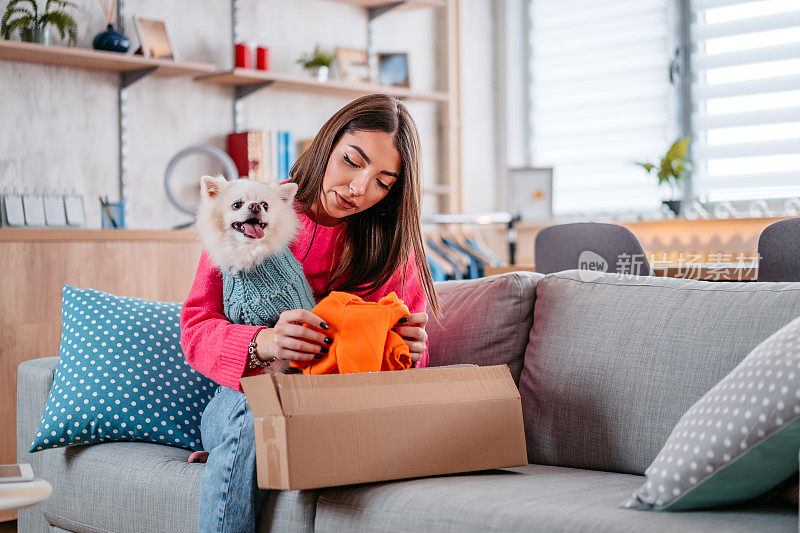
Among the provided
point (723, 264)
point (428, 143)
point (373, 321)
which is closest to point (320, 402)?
point (373, 321)

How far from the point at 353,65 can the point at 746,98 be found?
1950mm

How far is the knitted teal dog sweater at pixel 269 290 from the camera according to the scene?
5.16 feet

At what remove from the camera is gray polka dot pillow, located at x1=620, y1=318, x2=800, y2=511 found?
1.15 m

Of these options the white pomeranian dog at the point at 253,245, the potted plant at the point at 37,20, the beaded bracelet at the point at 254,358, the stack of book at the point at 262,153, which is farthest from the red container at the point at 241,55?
the beaded bracelet at the point at 254,358

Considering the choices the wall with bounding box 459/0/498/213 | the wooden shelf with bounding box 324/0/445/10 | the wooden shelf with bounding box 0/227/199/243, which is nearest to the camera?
the wooden shelf with bounding box 0/227/199/243

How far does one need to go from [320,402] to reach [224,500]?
0.97ft

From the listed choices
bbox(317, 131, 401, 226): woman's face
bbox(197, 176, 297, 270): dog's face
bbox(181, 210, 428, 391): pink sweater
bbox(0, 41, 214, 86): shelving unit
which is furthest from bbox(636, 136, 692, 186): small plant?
bbox(197, 176, 297, 270): dog's face

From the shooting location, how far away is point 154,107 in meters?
3.80

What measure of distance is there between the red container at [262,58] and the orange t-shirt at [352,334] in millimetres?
2682

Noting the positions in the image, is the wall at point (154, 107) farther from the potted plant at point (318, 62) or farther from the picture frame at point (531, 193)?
the picture frame at point (531, 193)

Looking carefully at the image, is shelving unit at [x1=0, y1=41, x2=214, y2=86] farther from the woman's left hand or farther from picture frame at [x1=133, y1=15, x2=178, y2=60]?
the woman's left hand

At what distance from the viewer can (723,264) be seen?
112 inches

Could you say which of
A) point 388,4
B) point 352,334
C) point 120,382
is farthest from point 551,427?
point 388,4

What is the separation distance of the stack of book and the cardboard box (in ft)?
8.32
